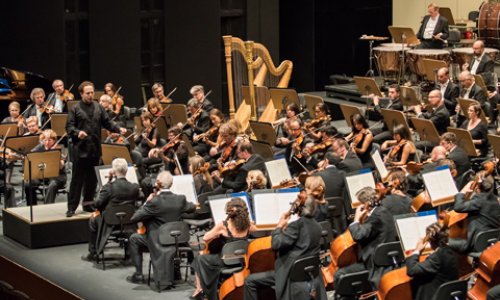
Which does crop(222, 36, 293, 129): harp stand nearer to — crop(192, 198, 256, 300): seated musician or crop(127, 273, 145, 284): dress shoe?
crop(127, 273, 145, 284): dress shoe

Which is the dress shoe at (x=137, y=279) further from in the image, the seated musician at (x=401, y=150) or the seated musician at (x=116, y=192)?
the seated musician at (x=401, y=150)

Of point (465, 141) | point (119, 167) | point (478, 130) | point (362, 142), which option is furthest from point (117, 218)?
point (478, 130)

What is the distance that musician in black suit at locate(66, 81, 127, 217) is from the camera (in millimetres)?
11828

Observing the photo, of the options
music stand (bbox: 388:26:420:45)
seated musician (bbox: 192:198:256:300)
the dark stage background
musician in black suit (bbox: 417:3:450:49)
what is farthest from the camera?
the dark stage background

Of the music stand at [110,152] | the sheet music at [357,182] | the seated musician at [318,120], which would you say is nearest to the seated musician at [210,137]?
the seated musician at [318,120]

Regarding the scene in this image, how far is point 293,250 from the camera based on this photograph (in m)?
9.01

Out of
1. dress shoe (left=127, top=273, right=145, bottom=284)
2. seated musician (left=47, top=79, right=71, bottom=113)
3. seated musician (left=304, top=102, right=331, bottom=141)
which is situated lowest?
dress shoe (left=127, top=273, right=145, bottom=284)

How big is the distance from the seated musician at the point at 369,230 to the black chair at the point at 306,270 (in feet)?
0.82

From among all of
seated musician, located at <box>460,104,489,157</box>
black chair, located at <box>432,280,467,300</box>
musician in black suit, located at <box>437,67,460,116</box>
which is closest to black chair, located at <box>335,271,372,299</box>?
black chair, located at <box>432,280,467,300</box>

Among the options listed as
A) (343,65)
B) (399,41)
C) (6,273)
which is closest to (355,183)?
(6,273)

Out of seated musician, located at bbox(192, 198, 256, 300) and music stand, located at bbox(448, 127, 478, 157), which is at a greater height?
music stand, located at bbox(448, 127, 478, 157)

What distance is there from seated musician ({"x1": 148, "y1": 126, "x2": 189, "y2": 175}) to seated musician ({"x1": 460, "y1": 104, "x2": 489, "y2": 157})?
11.1ft

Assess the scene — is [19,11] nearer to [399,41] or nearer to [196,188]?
[399,41]

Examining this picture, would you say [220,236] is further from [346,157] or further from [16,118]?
[16,118]
